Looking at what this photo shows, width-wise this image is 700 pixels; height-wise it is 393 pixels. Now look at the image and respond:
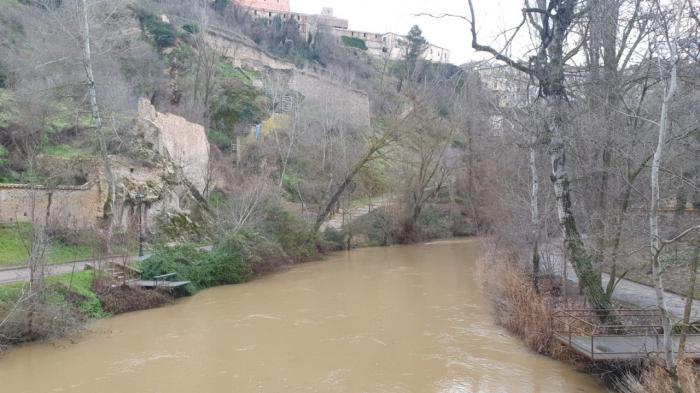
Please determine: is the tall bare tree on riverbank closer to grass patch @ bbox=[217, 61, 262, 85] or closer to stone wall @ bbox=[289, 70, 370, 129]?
stone wall @ bbox=[289, 70, 370, 129]

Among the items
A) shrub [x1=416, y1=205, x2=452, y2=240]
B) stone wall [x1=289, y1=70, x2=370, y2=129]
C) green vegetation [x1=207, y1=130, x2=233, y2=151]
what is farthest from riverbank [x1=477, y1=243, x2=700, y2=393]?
stone wall [x1=289, y1=70, x2=370, y2=129]

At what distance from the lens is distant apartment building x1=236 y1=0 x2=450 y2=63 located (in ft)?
218

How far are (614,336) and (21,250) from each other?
16.7m

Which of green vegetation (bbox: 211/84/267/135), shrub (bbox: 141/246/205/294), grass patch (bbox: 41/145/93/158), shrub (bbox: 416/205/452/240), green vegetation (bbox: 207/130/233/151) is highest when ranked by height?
green vegetation (bbox: 211/84/267/135)

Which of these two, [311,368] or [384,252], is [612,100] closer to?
[311,368]

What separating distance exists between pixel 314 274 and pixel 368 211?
41.3 feet

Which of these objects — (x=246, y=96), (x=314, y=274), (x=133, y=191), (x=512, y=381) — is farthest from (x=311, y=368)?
(x=246, y=96)

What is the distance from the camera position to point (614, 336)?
9086mm

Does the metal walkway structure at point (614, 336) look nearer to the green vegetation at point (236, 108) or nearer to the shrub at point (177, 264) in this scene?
the shrub at point (177, 264)

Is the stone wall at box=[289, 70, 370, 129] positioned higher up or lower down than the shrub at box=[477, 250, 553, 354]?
higher up

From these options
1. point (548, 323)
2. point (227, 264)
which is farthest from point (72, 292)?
point (548, 323)

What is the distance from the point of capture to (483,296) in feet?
51.5

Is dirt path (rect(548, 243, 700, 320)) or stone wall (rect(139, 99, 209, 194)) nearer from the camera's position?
dirt path (rect(548, 243, 700, 320))

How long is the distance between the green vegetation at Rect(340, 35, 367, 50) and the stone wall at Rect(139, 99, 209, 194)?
48.6m
